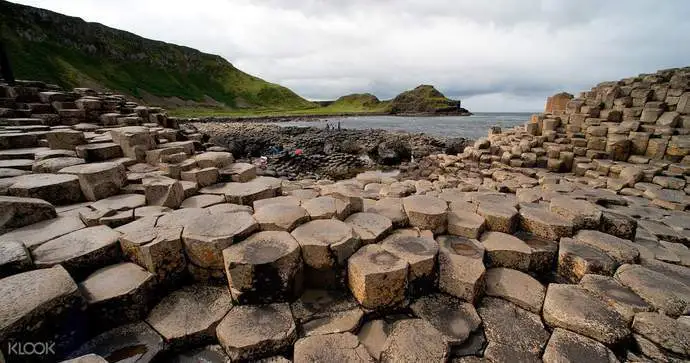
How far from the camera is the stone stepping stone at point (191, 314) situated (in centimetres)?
218

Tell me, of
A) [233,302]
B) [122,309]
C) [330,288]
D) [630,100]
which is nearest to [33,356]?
[122,309]

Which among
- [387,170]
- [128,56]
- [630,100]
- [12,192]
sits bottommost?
[387,170]

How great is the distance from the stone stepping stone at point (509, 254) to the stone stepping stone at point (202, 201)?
3.71 meters

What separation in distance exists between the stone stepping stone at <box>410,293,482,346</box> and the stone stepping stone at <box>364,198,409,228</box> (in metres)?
1.00

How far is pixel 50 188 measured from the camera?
3.47 meters

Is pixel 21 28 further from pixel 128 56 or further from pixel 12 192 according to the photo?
pixel 12 192

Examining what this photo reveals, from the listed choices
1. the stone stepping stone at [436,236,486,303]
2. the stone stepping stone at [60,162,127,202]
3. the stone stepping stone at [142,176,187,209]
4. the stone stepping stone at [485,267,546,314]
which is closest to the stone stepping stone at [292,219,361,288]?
the stone stepping stone at [436,236,486,303]

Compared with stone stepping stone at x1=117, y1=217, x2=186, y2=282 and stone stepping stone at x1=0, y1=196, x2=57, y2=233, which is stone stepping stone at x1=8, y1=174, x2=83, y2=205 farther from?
stone stepping stone at x1=117, y1=217, x2=186, y2=282

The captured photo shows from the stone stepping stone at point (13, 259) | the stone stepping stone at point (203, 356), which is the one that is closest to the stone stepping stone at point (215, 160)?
the stone stepping stone at point (13, 259)

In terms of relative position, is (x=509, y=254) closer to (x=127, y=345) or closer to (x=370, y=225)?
(x=370, y=225)

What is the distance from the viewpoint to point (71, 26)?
64750 millimetres

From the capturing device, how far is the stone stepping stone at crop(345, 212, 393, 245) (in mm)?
2996

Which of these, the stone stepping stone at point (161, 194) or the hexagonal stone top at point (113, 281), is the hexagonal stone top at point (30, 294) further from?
the stone stepping stone at point (161, 194)

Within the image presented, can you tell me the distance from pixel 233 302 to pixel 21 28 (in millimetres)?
89985
